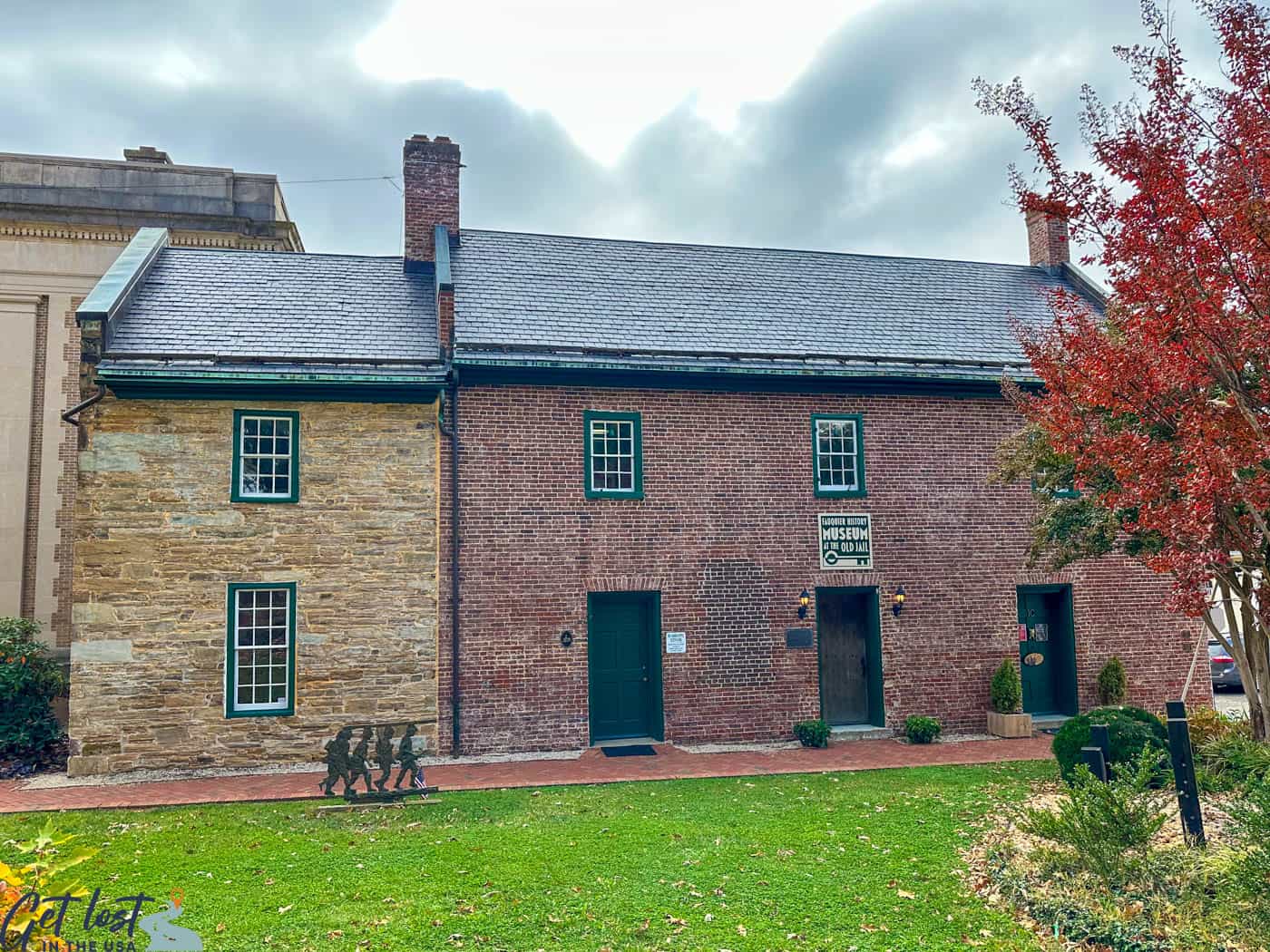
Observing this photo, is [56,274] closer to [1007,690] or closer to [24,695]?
[24,695]

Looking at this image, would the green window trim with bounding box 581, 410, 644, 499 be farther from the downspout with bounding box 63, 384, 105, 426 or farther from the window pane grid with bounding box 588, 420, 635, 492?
the downspout with bounding box 63, 384, 105, 426

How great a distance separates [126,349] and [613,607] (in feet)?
26.5

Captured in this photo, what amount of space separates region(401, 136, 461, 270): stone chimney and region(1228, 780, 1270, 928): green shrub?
48.0ft

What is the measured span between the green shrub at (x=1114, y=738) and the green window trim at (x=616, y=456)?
669cm

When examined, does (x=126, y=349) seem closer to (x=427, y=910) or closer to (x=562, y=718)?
(x=562, y=718)

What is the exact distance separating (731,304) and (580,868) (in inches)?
437

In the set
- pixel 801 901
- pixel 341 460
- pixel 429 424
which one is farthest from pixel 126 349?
pixel 801 901

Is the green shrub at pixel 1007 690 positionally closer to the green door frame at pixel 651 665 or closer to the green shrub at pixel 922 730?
the green shrub at pixel 922 730

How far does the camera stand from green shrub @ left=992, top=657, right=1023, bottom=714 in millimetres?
14086

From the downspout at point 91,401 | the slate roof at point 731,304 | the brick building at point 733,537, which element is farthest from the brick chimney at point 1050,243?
the downspout at point 91,401

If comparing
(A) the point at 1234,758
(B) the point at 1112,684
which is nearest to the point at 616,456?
(A) the point at 1234,758

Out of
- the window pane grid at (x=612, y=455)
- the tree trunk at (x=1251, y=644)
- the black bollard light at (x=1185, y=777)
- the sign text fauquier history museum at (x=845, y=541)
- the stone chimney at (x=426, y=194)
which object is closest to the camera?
the black bollard light at (x=1185, y=777)

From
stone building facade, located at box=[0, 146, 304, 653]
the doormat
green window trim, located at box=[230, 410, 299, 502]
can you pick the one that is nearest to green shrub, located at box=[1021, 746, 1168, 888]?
the doormat

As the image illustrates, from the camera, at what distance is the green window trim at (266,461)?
41.4 feet
